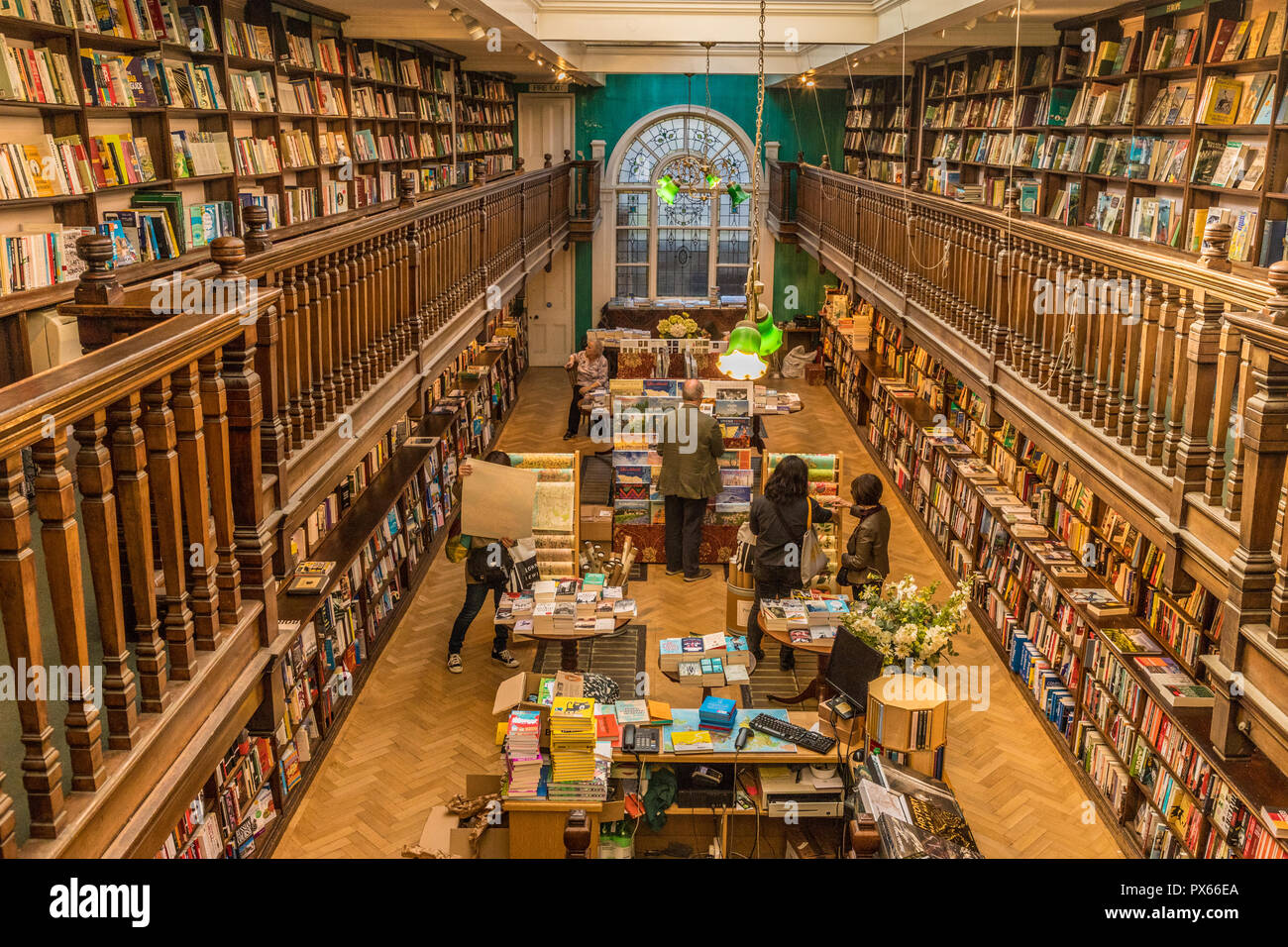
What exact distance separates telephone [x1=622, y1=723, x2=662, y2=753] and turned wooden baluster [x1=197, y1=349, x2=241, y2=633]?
Result: 248cm

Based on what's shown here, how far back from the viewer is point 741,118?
17.3 m

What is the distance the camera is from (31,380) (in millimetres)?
2176

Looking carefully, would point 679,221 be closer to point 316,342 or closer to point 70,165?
point 70,165

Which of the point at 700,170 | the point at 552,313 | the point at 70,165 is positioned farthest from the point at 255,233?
the point at 552,313

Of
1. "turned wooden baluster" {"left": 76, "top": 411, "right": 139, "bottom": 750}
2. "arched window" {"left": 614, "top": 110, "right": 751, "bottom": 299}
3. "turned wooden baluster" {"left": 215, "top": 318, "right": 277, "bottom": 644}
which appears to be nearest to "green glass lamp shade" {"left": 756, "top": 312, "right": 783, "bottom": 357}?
"turned wooden baluster" {"left": 215, "top": 318, "right": 277, "bottom": 644}

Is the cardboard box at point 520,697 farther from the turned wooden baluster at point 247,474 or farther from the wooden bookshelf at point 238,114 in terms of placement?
the wooden bookshelf at point 238,114

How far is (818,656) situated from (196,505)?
4648 mm

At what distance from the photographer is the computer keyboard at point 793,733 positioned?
5.28 m

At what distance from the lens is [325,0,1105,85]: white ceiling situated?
8.18 m

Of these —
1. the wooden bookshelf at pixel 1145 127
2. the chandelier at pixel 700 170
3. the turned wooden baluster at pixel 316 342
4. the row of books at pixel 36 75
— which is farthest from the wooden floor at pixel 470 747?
the chandelier at pixel 700 170

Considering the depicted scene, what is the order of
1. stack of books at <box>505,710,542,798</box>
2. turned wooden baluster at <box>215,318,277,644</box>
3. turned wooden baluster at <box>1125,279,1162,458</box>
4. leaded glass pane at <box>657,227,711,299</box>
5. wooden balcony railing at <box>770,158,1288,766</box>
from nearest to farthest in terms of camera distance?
turned wooden baluster at <box>215,318,277,644</box>, wooden balcony railing at <box>770,158,1288,766</box>, turned wooden baluster at <box>1125,279,1162,458</box>, stack of books at <box>505,710,542,798</box>, leaded glass pane at <box>657,227,711,299</box>

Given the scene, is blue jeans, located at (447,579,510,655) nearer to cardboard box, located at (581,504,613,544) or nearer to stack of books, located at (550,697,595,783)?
cardboard box, located at (581,504,613,544)
